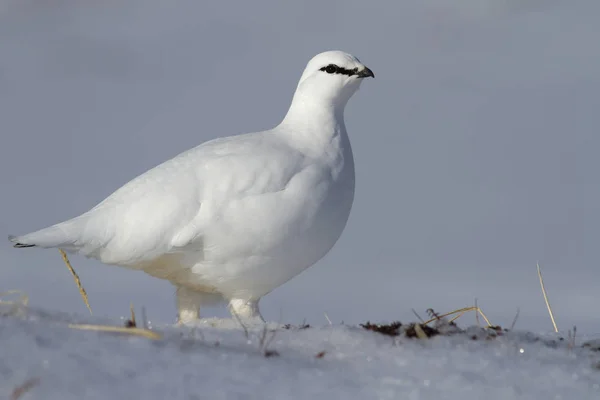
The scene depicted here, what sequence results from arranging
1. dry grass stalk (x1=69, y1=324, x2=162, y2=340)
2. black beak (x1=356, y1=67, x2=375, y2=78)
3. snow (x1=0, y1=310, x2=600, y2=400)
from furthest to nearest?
black beak (x1=356, y1=67, x2=375, y2=78)
dry grass stalk (x1=69, y1=324, x2=162, y2=340)
snow (x1=0, y1=310, x2=600, y2=400)

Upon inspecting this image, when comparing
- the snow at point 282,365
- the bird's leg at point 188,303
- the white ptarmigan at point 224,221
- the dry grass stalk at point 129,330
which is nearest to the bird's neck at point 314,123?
the white ptarmigan at point 224,221

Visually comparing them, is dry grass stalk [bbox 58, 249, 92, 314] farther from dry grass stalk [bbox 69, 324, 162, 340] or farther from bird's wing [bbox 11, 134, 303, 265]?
dry grass stalk [bbox 69, 324, 162, 340]

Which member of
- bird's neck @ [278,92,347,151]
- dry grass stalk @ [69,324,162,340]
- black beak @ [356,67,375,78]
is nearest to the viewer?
dry grass stalk @ [69,324,162,340]

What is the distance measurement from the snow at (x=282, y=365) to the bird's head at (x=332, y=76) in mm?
2909

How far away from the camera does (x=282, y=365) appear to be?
3326 millimetres

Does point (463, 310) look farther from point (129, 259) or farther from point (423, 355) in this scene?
point (129, 259)

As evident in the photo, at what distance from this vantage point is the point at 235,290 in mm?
5973

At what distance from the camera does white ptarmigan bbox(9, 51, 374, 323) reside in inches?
220

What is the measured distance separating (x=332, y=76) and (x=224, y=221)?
71.2 inches

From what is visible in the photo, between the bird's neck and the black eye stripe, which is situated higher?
the black eye stripe

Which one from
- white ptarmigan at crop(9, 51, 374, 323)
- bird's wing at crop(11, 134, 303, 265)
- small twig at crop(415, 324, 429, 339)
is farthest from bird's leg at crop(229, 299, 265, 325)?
small twig at crop(415, 324, 429, 339)

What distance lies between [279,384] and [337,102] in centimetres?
408

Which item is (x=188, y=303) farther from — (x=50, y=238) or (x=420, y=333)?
(x=420, y=333)

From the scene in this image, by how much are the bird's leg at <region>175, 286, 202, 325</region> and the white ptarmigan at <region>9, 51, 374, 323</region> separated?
4cm
